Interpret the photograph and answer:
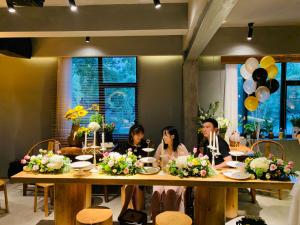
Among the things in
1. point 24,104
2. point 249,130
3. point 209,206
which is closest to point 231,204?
point 209,206

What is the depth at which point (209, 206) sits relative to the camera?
109 inches

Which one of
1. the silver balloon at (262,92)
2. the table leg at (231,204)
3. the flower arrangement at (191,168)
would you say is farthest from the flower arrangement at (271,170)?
the silver balloon at (262,92)

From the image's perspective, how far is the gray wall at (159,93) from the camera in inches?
206

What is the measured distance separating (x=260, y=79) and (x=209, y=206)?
2.17m

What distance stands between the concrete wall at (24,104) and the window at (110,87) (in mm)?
512

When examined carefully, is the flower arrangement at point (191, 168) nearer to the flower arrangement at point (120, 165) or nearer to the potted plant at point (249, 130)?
the flower arrangement at point (120, 165)

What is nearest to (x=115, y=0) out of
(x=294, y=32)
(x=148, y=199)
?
(x=148, y=199)

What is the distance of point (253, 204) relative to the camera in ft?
13.1

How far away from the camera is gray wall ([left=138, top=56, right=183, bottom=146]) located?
5.22 m

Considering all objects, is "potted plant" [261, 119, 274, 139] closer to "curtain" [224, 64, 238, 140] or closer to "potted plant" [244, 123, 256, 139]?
"potted plant" [244, 123, 256, 139]

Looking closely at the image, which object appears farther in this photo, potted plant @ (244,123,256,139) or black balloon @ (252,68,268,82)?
potted plant @ (244,123,256,139)

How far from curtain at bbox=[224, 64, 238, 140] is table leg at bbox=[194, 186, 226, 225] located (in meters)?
2.43

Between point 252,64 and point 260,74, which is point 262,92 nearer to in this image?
point 260,74

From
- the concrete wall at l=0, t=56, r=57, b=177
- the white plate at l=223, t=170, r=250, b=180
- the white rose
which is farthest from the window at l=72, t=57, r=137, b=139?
the white rose
